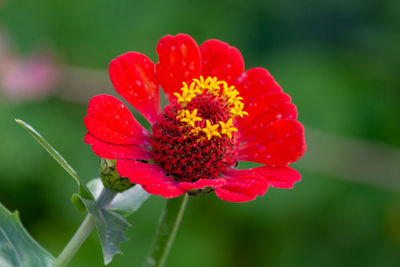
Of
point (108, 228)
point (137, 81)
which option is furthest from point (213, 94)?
point (108, 228)

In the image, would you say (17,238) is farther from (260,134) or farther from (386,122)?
(386,122)

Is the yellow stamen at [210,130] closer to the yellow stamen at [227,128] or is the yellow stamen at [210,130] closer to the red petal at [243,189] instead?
the yellow stamen at [227,128]

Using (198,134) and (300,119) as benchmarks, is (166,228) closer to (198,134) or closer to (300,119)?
(198,134)

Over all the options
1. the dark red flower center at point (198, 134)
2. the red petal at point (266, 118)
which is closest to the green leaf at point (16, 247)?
the dark red flower center at point (198, 134)

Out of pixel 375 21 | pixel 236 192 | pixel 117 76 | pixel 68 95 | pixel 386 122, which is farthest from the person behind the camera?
pixel 375 21

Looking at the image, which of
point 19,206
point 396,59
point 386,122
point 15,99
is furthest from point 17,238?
point 396,59
